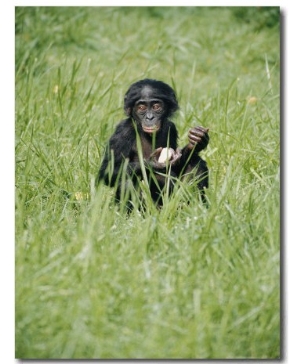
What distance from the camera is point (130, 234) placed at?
15.5 feet

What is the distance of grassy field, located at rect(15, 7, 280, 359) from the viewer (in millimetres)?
4113

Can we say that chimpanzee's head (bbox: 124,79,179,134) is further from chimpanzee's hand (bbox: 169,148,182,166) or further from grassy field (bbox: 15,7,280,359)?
grassy field (bbox: 15,7,280,359)

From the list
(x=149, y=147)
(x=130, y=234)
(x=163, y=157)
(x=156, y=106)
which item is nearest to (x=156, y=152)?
(x=163, y=157)

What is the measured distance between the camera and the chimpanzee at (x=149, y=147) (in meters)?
5.23

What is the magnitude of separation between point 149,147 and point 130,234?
934 millimetres

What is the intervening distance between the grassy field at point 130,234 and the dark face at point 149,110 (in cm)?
46

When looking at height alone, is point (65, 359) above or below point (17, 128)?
below

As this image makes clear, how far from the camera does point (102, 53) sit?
7223mm

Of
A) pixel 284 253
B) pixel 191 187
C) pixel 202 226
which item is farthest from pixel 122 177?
pixel 284 253

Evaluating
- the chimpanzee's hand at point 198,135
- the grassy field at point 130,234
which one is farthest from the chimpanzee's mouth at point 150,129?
the grassy field at point 130,234

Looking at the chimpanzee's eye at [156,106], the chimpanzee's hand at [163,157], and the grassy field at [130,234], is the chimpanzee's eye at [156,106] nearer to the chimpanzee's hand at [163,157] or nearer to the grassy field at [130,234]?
Result: the chimpanzee's hand at [163,157]
